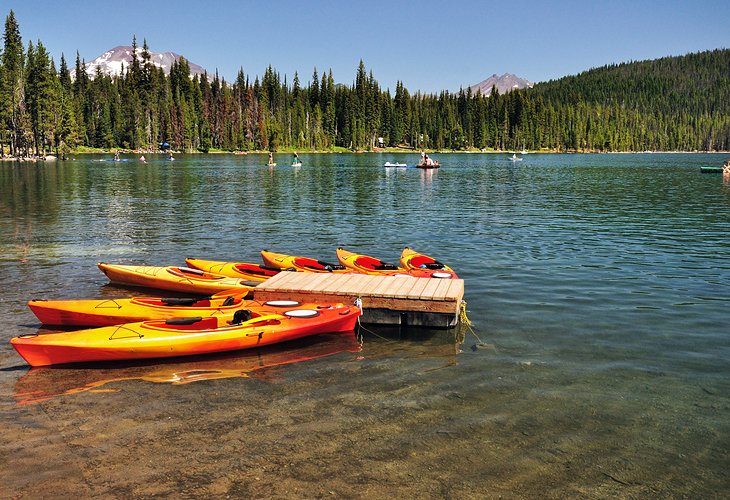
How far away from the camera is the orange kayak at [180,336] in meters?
10.8

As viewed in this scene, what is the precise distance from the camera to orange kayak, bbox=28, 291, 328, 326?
12820 millimetres

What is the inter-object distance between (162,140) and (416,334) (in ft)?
498

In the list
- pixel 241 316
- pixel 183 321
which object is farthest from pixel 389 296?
pixel 183 321

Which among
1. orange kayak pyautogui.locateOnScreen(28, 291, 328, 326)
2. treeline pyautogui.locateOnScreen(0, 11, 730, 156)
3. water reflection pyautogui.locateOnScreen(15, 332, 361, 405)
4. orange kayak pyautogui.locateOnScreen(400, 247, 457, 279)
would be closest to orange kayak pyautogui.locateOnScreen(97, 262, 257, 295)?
orange kayak pyautogui.locateOnScreen(28, 291, 328, 326)

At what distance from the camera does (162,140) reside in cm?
15200

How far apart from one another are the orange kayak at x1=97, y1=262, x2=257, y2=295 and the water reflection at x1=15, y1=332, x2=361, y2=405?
3610 mm

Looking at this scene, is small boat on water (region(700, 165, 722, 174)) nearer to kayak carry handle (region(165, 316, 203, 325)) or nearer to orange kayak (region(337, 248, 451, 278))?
orange kayak (region(337, 248, 451, 278))

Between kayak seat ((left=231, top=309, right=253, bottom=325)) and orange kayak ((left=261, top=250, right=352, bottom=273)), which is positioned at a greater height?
orange kayak ((left=261, top=250, right=352, bottom=273))

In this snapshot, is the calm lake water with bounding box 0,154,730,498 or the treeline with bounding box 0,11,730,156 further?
the treeline with bounding box 0,11,730,156

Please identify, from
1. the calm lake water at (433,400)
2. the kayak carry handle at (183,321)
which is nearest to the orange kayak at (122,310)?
the kayak carry handle at (183,321)

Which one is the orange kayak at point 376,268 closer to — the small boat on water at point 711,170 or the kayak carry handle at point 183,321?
the kayak carry handle at point 183,321

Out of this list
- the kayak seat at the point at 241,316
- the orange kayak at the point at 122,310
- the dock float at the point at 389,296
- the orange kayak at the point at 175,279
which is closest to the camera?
the kayak seat at the point at 241,316

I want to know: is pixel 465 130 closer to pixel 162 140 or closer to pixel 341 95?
pixel 341 95

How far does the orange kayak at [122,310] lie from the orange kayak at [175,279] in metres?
2.11
